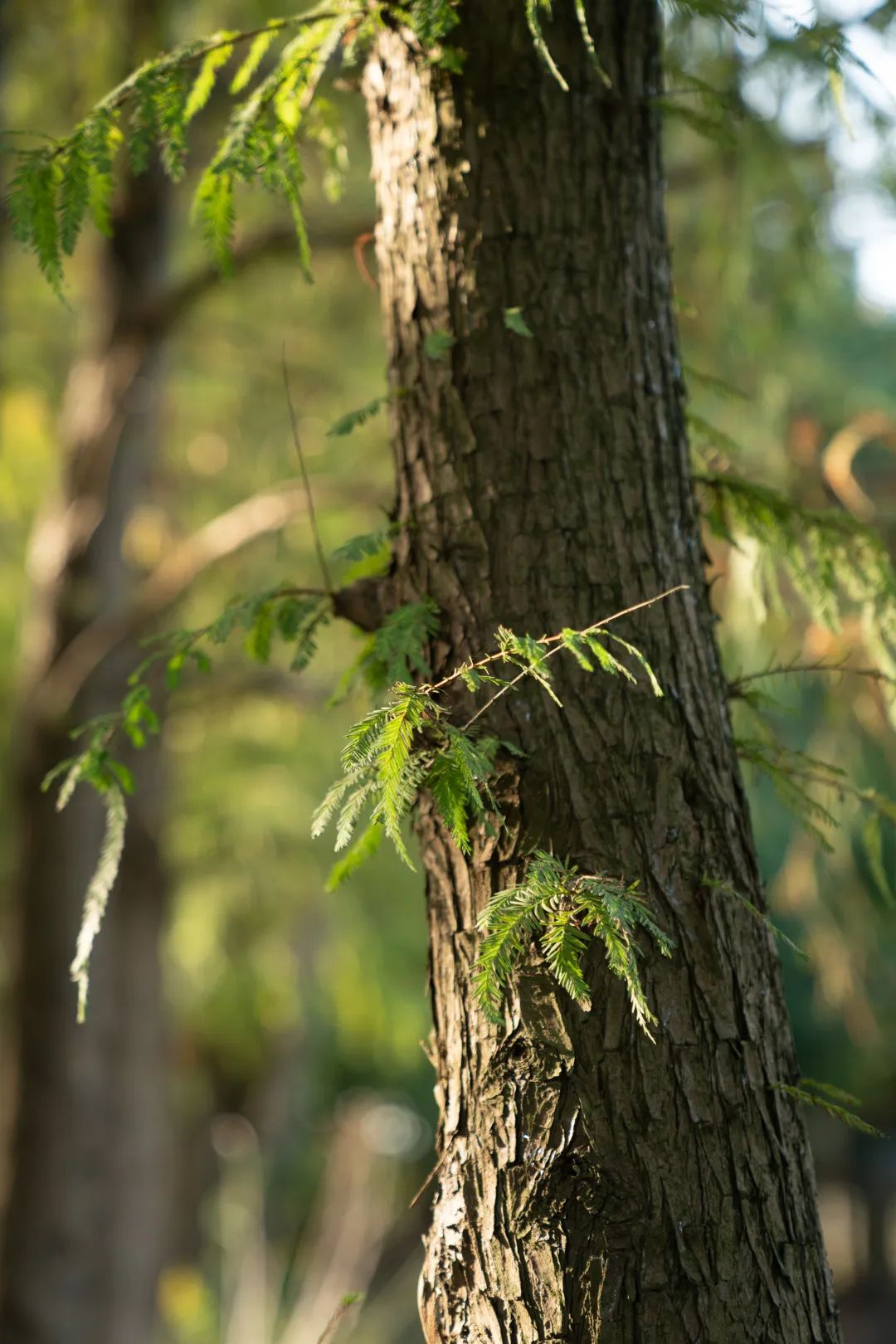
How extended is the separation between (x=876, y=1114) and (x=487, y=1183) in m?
16.3

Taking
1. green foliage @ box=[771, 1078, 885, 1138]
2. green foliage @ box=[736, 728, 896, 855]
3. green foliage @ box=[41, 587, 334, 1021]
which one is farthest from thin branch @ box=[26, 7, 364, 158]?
green foliage @ box=[771, 1078, 885, 1138]

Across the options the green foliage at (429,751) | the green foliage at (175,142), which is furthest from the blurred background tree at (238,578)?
the green foliage at (429,751)

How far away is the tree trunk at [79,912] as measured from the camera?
4656 mm

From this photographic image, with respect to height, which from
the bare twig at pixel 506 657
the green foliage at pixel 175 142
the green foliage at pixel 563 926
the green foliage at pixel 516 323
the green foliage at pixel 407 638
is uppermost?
the green foliage at pixel 175 142

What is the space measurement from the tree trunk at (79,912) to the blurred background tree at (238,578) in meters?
0.01

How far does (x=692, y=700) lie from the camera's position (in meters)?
1.44

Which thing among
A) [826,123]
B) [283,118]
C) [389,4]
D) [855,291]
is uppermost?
[855,291]

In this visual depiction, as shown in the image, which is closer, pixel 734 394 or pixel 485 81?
pixel 485 81

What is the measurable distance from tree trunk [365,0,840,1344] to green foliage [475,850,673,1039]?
0.24ft

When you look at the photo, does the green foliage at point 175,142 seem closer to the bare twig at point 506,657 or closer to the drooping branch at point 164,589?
the bare twig at point 506,657

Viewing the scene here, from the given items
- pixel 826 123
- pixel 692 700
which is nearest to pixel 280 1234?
pixel 826 123

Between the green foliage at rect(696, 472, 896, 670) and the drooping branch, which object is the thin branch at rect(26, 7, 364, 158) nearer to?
the green foliage at rect(696, 472, 896, 670)

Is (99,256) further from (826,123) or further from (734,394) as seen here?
(734,394)

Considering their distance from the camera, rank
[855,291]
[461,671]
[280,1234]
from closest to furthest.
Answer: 1. [461,671]
2. [855,291]
3. [280,1234]
